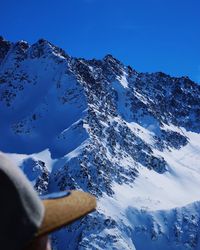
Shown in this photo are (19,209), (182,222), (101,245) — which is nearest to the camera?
(19,209)

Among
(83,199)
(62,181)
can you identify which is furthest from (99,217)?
(83,199)

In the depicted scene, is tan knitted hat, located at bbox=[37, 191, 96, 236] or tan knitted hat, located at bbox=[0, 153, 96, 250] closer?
tan knitted hat, located at bbox=[0, 153, 96, 250]

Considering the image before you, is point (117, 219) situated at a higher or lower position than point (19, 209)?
lower

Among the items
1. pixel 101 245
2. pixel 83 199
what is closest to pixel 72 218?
pixel 83 199

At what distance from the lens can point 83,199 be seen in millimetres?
3367

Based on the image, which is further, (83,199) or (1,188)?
(83,199)

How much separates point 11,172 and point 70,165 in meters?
190

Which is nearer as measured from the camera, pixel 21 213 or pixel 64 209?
pixel 21 213

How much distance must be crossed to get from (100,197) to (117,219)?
1504 centimetres

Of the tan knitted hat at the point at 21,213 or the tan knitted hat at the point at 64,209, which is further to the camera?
the tan knitted hat at the point at 64,209

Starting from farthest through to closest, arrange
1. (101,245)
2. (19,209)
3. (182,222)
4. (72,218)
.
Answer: (182,222) < (101,245) < (72,218) < (19,209)

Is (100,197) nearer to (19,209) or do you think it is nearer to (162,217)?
(162,217)

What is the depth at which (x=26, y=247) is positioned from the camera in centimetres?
290

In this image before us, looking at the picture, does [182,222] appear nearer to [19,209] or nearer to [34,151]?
[34,151]
